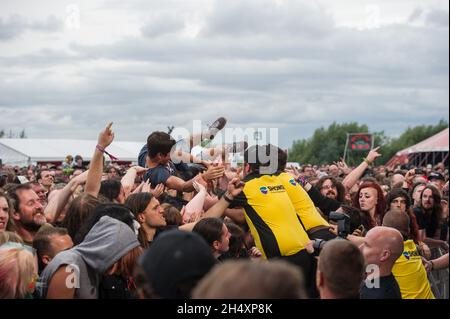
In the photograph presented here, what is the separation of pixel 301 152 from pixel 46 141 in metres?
103

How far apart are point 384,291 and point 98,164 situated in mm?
2564

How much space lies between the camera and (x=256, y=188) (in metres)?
6.19

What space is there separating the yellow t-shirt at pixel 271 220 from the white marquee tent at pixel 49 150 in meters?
29.3

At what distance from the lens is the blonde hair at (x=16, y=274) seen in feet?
12.6

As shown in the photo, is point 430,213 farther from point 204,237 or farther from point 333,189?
point 204,237

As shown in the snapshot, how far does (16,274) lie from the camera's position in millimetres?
3885

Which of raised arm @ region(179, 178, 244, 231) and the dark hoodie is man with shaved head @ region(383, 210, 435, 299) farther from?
the dark hoodie

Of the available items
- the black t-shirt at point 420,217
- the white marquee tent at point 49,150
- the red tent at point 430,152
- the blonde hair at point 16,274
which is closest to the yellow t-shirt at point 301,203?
the blonde hair at point 16,274

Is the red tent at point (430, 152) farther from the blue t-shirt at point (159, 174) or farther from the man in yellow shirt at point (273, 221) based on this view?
the man in yellow shirt at point (273, 221)

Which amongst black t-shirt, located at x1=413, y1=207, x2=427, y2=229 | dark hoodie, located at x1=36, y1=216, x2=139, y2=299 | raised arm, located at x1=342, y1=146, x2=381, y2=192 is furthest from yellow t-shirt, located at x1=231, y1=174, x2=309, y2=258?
black t-shirt, located at x1=413, y1=207, x2=427, y2=229
